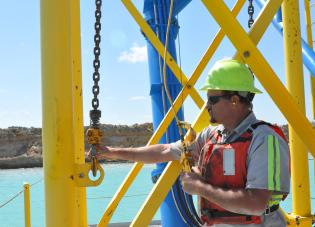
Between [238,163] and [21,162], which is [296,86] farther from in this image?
[21,162]

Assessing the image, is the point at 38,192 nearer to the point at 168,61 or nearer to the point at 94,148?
the point at 168,61

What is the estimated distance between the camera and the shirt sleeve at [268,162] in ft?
5.83

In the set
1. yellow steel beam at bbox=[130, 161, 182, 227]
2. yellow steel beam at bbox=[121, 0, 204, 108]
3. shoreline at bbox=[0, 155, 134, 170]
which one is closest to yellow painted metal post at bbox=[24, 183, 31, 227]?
yellow steel beam at bbox=[121, 0, 204, 108]

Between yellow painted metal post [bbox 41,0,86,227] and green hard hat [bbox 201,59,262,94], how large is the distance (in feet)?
2.22

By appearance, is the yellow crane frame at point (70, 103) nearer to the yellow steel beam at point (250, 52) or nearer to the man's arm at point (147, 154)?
the yellow steel beam at point (250, 52)

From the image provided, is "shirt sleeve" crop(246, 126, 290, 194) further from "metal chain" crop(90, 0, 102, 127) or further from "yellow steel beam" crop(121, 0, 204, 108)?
"yellow steel beam" crop(121, 0, 204, 108)

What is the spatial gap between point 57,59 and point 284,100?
108 cm

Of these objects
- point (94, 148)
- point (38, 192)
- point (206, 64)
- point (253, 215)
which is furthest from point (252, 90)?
point (38, 192)

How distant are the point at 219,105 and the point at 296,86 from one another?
1.29 metres

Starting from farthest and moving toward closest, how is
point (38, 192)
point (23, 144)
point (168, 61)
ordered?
point (23, 144) → point (38, 192) → point (168, 61)

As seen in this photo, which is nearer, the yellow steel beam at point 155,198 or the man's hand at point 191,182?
the man's hand at point 191,182

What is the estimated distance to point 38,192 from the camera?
55.9ft

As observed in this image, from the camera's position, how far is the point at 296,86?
3.05m

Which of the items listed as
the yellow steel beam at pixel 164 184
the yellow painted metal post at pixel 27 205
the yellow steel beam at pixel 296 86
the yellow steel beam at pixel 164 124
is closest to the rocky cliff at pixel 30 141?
the yellow painted metal post at pixel 27 205
